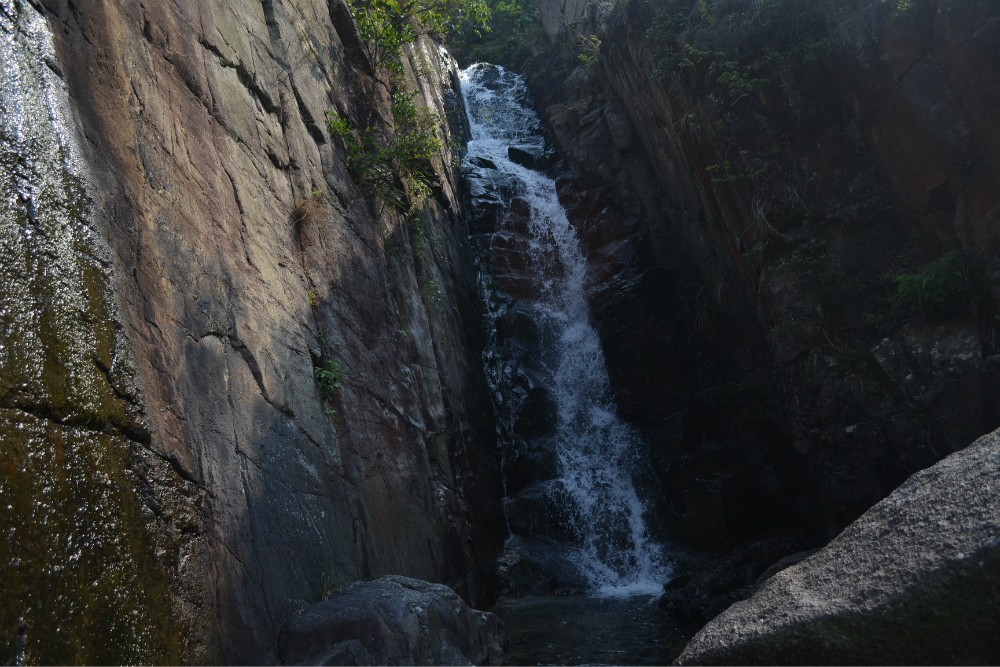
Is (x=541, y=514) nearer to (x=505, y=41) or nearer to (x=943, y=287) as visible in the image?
(x=943, y=287)

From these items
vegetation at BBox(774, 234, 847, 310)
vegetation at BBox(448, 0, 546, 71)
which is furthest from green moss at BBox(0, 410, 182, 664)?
vegetation at BBox(448, 0, 546, 71)

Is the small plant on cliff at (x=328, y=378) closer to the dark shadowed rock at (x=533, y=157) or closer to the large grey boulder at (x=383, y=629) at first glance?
the large grey boulder at (x=383, y=629)

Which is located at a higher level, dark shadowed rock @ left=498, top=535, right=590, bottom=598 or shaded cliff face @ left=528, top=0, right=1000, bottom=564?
shaded cliff face @ left=528, top=0, right=1000, bottom=564

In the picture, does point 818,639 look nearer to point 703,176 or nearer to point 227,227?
point 227,227

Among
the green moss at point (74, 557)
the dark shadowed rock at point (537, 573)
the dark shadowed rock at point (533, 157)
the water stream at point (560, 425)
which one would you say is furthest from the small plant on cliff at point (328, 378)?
the dark shadowed rock at point (533, 157)

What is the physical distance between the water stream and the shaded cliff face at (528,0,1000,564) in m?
0.70

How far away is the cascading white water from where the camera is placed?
11.0 meters

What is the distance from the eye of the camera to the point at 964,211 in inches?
312

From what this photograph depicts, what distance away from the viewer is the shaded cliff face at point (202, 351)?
2.76 meters

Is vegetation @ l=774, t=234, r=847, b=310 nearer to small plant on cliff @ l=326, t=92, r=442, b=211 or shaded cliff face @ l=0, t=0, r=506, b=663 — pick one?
small plant on cliff @ l=326, t=92, r=442, b=211

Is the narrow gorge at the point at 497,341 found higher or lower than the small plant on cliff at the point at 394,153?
lower

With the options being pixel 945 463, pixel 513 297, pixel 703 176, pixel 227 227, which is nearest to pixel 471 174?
pixel 513 297

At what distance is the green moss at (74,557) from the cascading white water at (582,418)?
8.33 meters

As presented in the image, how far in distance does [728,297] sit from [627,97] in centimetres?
572
